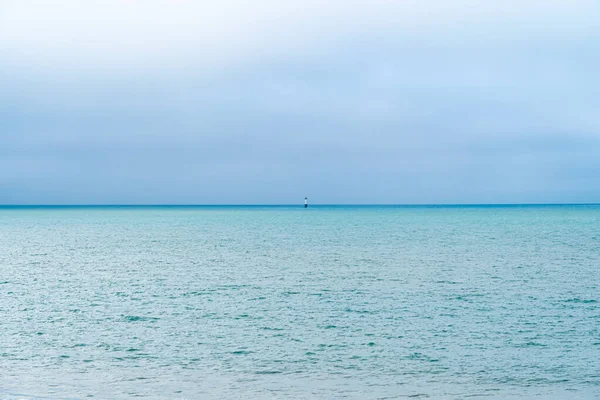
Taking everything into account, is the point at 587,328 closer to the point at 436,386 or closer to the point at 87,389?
the point at 436,386

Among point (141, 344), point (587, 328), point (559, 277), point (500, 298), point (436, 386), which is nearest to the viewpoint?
point (436, 386)

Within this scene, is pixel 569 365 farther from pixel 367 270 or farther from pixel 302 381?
pixel 367 270

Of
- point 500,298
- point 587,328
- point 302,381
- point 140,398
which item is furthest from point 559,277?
point 140,398

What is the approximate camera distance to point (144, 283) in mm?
41062

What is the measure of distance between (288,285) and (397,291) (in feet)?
23.5

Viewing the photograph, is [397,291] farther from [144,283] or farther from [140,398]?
[140,398]

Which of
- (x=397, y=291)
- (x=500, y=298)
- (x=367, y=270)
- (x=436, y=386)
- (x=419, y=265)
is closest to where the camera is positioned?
(x=436, y=386)

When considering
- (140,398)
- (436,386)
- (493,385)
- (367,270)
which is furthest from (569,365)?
(367,270)

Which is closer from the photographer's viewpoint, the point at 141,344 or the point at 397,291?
the point at 141,344

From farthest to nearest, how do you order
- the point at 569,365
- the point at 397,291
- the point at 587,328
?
the point at 397,291, the point at 587,328, the point at 569,365

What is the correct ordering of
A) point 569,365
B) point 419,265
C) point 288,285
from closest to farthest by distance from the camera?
1. point 569,365
2. point 288,285
3. point 419,265

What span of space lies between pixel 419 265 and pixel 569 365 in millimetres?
30578

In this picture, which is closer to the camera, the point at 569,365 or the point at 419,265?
the point at 569,365

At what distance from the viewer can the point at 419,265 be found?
50844mm
